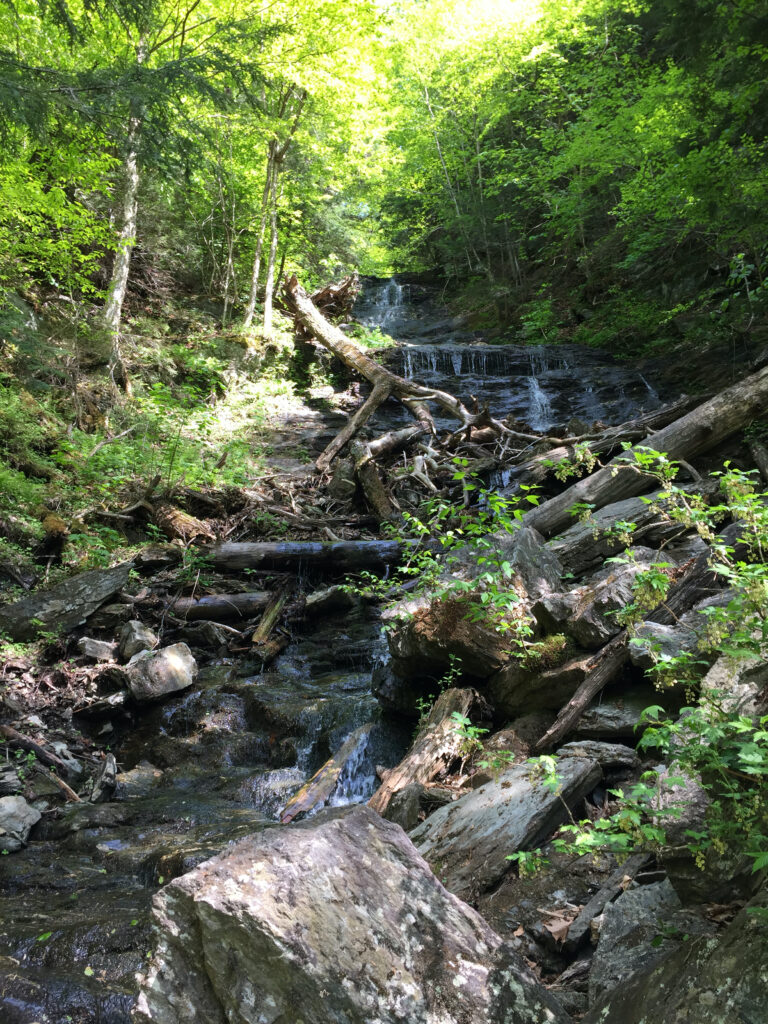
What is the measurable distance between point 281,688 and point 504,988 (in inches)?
214

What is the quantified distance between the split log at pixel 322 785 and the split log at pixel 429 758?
2.25 ft

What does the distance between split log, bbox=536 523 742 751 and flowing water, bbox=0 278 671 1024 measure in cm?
203

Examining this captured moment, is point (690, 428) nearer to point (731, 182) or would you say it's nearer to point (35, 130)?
point (731, 182)

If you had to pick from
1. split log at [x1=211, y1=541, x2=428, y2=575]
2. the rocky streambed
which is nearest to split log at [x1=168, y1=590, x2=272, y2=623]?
the rocky streambed

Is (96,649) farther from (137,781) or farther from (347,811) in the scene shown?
(347,811)

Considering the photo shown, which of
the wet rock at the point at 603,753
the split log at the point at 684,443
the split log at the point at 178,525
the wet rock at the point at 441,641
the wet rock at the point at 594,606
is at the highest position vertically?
the split log at the point at 684,443

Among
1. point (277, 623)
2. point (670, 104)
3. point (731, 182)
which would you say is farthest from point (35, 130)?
point (670, 104)

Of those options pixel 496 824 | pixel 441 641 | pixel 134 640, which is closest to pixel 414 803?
pixel 496 824

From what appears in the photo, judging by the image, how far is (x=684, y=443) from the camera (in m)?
7.27

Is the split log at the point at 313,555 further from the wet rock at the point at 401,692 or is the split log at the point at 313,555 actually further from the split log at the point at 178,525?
the wet rock at the point at 401,692

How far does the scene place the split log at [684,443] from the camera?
7074 mm

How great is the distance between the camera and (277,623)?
26.7ft

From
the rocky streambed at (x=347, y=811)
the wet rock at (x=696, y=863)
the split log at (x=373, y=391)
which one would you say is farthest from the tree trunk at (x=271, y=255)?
the wet rock at (x=696, y=863)

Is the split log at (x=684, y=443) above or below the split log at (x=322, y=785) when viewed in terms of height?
above
